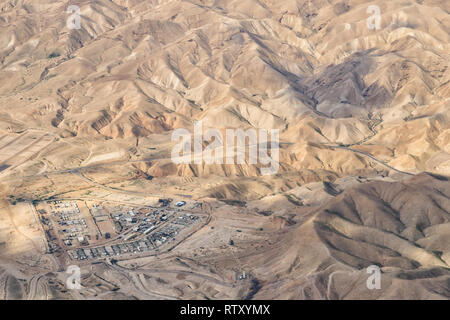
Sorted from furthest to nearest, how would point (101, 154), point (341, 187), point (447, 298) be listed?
point (101, 154) < point (341, 187) < point (447, 298)

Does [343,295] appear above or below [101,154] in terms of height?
below

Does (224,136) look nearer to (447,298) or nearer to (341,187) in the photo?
(341,187)

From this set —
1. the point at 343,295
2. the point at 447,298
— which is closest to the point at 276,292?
the point at 343,295

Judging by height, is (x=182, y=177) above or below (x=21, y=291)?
above

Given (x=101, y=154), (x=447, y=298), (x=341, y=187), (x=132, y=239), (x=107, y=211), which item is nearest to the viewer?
(x=447, y=298)

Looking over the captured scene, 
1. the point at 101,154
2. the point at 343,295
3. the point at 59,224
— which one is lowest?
the point at 343,295

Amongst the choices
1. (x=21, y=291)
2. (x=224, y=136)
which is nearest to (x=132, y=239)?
(x=21, y=291)

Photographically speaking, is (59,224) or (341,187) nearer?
(59,224)

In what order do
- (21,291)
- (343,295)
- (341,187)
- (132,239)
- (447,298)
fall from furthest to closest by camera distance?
(341,187) → (132,239) → (21,291) → (343,295) → (447,298)

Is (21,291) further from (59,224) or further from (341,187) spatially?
(341,187)
